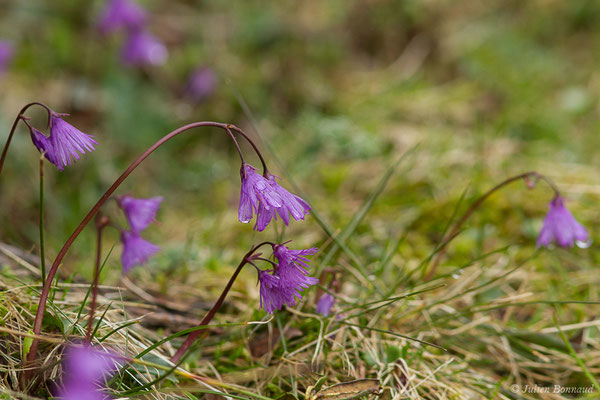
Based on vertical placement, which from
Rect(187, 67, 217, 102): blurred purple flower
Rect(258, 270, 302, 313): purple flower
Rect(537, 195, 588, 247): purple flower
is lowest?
Rect(537, 195, 588, 247): purple flower

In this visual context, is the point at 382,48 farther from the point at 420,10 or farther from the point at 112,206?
the point at 112,206

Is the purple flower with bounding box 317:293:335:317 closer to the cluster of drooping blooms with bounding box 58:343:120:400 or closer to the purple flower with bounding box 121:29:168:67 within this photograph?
the cluster of drooping blooms with bounding box 58:343:120:400

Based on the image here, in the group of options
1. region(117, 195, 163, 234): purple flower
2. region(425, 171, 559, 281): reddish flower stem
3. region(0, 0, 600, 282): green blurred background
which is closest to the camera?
region(117, 195, 163, 234): purple flower

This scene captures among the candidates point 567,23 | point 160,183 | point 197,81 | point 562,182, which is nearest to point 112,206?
point 160,183

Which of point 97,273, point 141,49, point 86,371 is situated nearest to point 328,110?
point 141,49

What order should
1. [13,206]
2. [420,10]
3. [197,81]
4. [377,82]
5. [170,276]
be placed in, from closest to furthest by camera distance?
[170,276], [13,206], [197,81], [377,82], [420,10]

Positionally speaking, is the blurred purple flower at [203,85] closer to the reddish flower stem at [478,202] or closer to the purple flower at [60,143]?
the reddish flower stem at [478,202]

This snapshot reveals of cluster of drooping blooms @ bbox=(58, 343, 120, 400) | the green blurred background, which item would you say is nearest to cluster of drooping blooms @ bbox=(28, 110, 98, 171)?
cluster of drooping blooms @ bbox=(58, 343, 120, 400)
